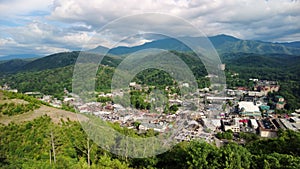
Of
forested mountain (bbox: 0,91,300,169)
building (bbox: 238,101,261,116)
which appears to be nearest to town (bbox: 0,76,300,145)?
building (bbox: 238,101,261,116)

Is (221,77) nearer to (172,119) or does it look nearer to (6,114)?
(172,119)

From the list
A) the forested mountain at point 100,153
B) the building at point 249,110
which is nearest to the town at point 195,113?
the building at point 249,110

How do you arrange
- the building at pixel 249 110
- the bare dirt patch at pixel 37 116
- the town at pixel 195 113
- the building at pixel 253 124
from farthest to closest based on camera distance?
the building at pixel 249 110 → the building at pixel 253 124 → the bare dirt patch at pixel 37 116 → the town at pixel 195 113

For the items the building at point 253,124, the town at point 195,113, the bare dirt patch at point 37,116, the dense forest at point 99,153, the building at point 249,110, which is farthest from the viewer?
the building at point 249,110

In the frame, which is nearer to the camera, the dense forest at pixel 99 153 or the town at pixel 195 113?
the dense forest at pixel 99 153

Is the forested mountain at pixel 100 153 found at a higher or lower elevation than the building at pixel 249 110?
higher

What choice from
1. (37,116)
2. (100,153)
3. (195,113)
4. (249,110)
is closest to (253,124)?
(249,110)

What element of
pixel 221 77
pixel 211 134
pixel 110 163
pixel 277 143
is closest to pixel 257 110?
pixel 211 134

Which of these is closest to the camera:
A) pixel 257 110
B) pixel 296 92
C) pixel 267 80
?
pixel 257 110

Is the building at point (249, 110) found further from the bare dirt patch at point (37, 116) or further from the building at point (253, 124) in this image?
the bare dirt patch at point (37, 116)
